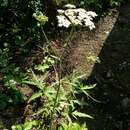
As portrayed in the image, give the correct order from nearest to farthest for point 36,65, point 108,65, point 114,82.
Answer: point 114,82, point 36,65, point 108,65

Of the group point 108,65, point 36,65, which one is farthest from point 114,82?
point 36,65

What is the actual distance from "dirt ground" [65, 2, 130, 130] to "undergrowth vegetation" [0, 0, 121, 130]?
0.21 meters

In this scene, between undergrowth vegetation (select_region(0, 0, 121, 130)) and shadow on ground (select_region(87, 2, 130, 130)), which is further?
shadow on ground (select_region(87, 2, 130, 130))

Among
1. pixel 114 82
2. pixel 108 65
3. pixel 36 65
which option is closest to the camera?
pixel 114 82

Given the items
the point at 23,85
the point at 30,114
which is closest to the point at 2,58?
the point at 23,85

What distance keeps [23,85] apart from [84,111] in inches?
42.7

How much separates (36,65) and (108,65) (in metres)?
1.22

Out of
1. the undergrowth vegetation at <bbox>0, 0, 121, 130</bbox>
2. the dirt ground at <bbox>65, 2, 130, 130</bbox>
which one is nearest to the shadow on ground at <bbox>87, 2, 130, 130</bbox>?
the dirt ground at <bbox>65, 2, 130, 130</bbox>

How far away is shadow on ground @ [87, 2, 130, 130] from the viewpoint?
226 inches

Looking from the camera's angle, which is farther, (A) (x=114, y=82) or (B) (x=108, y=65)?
(B) (x=108, y=65)

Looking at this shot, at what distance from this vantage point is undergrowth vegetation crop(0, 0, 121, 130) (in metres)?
5.42

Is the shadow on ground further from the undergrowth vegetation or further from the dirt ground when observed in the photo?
the undergrowth vegetation

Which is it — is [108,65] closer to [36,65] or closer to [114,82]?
[114,82]

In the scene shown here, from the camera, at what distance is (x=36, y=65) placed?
260 inches
